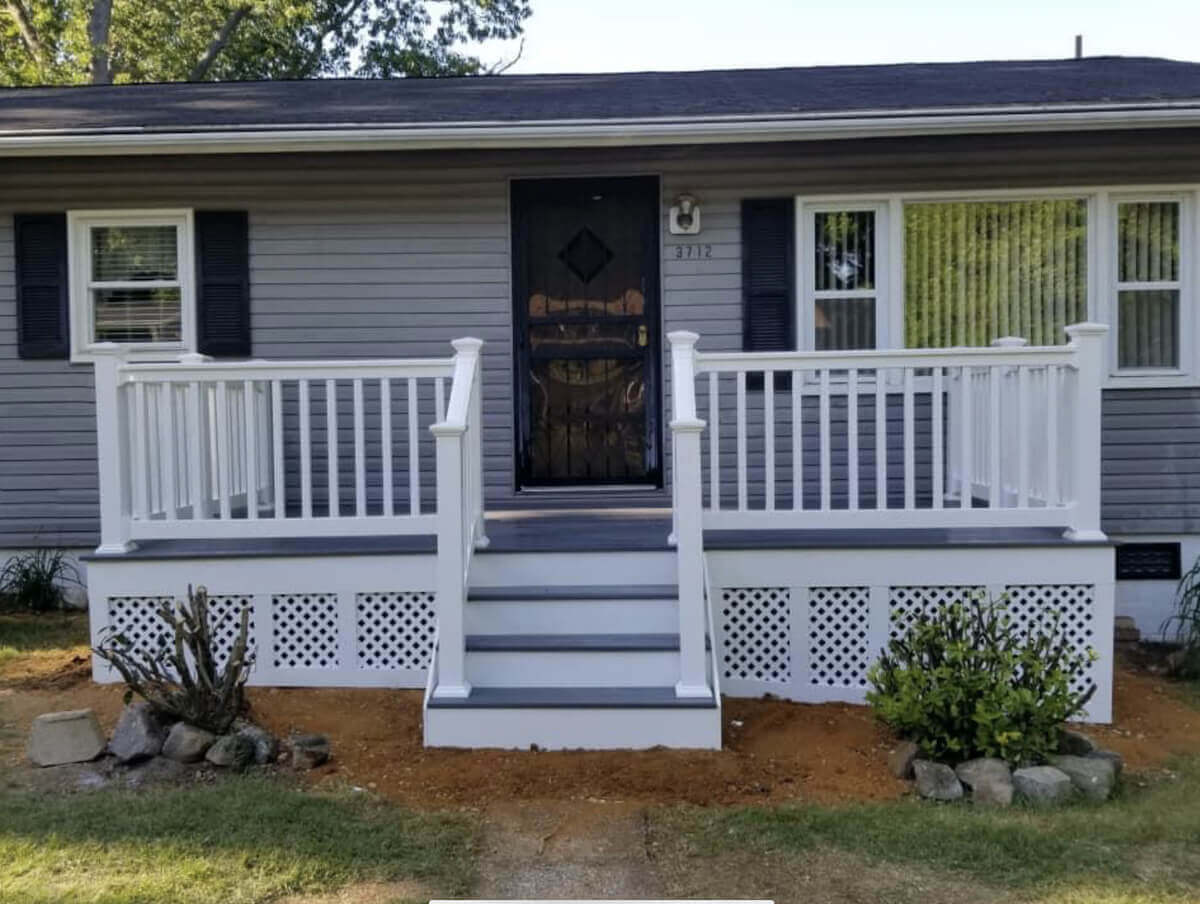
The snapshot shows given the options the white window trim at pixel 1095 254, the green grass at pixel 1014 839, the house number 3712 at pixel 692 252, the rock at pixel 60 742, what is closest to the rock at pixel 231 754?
the rock at pixel 60 742

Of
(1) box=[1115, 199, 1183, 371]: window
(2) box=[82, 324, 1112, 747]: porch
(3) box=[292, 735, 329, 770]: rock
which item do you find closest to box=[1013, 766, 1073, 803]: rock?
(2) box=[82, 324, 1112, 747]: porch

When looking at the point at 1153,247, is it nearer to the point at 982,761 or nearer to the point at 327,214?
the point at 982,761

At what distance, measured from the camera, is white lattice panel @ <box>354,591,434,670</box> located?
5.75 metres

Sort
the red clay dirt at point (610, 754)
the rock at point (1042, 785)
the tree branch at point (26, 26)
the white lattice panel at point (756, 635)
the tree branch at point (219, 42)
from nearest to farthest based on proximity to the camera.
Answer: the rock at point (1042, 785) < the red clay dirt at point (610, 754) < the white lattice panel at point (756, 635) < the tree branch at point (26, 26) < the tree branch at point (219, 42)

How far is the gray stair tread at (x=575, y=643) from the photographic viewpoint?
16.6 ft

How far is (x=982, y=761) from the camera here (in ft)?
14.7

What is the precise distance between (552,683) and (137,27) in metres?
19.0

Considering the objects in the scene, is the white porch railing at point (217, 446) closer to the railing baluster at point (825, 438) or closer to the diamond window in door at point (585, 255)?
the railing baluster at point (825, 438)

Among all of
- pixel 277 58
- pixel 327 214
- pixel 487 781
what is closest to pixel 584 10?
pixel 277 58

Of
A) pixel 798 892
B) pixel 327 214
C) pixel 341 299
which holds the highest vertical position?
pixel 327 214

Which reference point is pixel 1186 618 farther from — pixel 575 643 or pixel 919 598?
pixel 575 643

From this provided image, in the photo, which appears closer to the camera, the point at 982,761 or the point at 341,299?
the point at 982,761

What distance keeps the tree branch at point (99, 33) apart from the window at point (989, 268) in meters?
15.6

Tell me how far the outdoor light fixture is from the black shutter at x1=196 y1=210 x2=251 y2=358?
2704 mm
